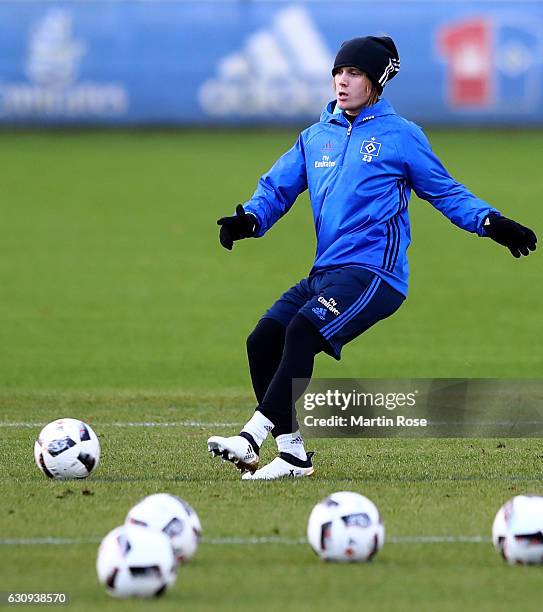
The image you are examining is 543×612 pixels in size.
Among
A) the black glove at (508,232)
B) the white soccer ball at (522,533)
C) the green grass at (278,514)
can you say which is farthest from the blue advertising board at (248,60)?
the white soccer ball at (522,533)

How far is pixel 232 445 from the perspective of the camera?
26.1ft

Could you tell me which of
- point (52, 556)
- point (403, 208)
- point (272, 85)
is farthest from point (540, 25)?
point (52, 556)

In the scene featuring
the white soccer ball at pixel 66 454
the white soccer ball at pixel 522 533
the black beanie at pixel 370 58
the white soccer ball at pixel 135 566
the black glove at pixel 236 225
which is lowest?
the white soccer ball at pixel 135 566

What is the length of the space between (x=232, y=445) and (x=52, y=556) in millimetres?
1654

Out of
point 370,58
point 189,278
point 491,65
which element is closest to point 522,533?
point 370,58

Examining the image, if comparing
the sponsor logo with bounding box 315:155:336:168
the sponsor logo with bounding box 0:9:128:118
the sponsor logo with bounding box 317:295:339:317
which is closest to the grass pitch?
the sponsor logo with bounding box 317:295:339:317

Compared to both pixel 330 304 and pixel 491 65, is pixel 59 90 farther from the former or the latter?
pixel 330 304

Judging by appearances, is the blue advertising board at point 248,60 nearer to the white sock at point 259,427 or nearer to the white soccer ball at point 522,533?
the white sock at point 259,427

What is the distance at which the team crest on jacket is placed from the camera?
8.34 meters

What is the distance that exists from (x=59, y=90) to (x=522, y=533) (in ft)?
109

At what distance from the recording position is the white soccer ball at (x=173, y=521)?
6332mm

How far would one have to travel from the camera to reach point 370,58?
27.7ft

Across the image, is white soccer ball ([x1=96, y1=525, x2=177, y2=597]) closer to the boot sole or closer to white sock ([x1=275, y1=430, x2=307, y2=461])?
the boot sole

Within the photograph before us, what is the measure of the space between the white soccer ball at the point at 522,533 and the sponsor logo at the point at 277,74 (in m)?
32.0
